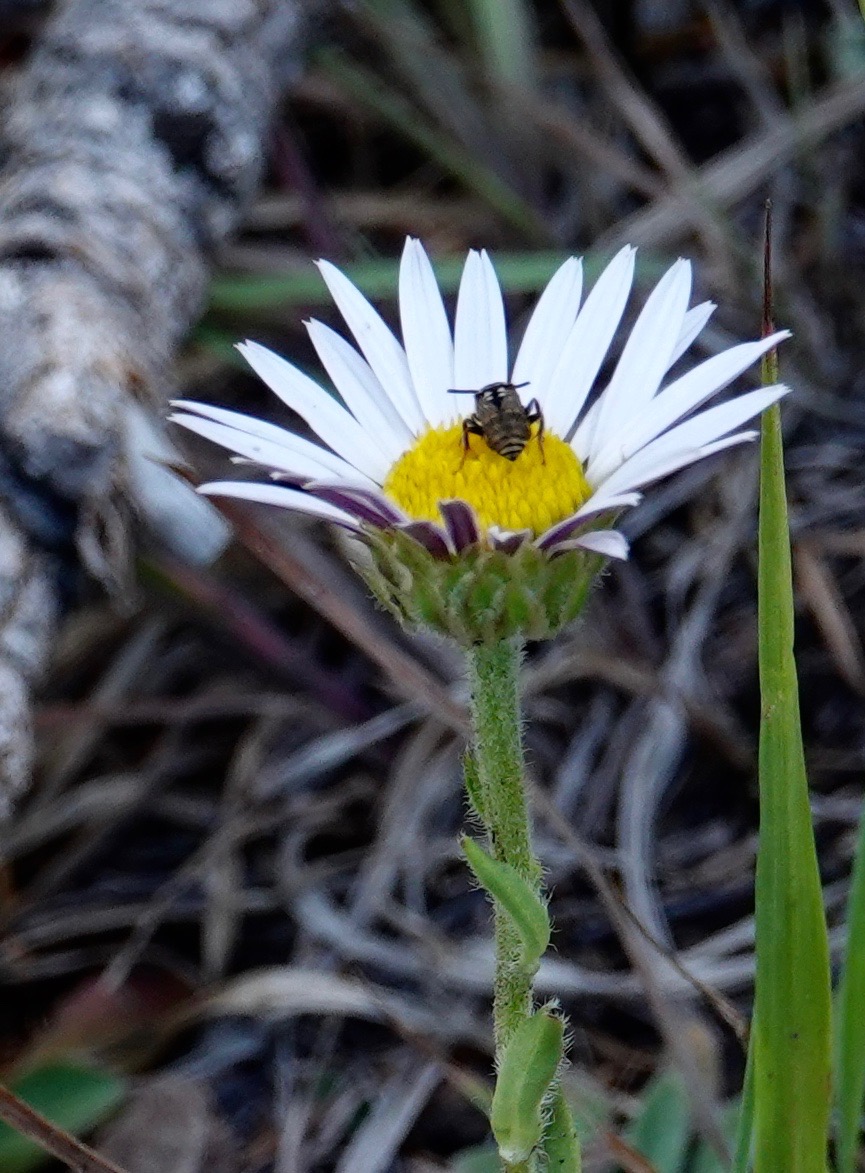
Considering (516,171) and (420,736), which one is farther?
(516,171)

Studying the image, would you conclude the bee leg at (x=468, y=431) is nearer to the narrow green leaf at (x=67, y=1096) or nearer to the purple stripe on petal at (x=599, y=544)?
the purple stripe on petal at (x=599, y=544)

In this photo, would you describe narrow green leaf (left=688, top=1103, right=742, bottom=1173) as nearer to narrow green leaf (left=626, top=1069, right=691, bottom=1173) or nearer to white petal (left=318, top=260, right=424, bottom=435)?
narrow green leaf (left=626, top=1069, right=691, bottom=1173)

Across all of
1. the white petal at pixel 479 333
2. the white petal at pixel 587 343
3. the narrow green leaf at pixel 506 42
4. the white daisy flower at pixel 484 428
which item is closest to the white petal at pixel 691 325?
the white daisy flower at pixel 484 428

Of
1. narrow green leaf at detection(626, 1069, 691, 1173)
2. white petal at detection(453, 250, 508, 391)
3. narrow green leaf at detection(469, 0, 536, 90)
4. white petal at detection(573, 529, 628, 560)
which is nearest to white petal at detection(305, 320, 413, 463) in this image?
white petal at detection(453, 250, 508, 391)

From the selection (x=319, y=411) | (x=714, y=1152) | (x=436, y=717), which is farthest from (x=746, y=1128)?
(x=436, y=717)

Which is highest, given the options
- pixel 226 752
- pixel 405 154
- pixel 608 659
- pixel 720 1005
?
pixel 405 154

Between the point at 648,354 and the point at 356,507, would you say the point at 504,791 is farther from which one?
the point at 648,354

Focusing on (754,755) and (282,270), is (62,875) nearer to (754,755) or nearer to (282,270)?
(754,755)

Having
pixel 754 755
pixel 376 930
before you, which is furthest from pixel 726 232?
pixel 376 930
